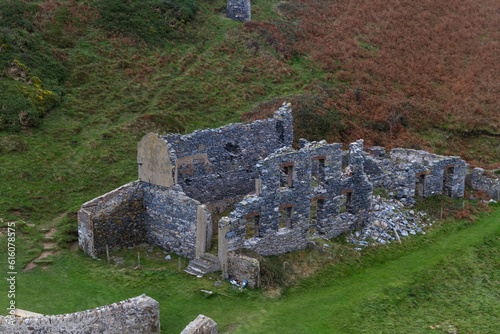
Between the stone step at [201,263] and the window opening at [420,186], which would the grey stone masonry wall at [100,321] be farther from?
the window opening at [420,186]

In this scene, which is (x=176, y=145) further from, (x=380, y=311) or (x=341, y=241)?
(x=380, y=311)

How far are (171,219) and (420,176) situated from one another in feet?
54.7

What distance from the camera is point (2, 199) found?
2788cm

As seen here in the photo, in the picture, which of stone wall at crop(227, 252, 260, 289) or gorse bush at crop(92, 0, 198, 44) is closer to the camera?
stone wall at crop(227, 252, 260, 289)

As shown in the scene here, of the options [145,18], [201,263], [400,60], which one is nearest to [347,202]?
[201,263]

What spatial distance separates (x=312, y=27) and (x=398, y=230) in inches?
1453

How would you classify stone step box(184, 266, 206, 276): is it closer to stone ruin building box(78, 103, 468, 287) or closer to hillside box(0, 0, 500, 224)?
stone ruin building box(78, 103, 468, 287)

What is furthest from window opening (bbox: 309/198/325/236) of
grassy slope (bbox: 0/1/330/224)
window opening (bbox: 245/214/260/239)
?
grassy slope (bbox: 0/1/330/224)

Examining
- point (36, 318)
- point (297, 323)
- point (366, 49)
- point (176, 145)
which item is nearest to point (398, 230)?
point (297, 323)

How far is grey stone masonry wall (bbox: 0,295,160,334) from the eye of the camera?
16969 millimetres

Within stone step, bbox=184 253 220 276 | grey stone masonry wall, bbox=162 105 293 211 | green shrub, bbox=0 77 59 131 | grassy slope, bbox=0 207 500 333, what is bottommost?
grassy slope, bbox=0 207 500 333

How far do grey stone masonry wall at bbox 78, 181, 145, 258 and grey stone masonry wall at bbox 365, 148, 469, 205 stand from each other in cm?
1515

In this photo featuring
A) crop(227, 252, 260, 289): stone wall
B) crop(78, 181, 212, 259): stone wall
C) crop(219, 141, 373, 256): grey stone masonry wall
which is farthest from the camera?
crop(78, 181, 212, 259): stone wall

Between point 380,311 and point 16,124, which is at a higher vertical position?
point 16,124
